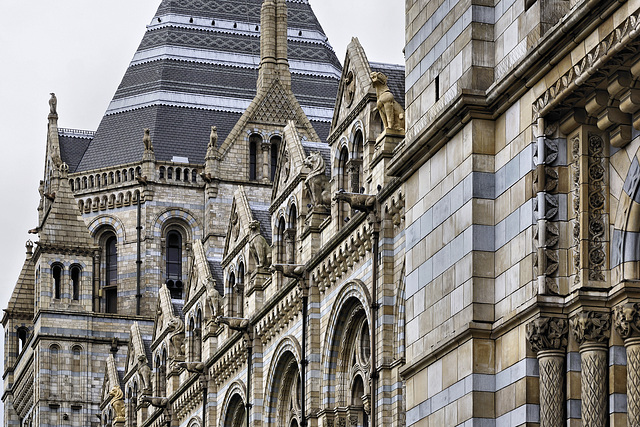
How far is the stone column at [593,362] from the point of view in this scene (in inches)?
937

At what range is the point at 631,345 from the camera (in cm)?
2364

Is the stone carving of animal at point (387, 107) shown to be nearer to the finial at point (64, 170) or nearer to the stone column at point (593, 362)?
the stone column at point (593, 362)

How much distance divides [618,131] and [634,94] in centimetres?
72

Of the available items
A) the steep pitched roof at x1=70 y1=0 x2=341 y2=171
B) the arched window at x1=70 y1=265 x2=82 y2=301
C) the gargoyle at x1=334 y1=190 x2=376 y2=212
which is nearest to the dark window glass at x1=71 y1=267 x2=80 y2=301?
the arched window at x1=70 y1=265 x2=82 y2=301

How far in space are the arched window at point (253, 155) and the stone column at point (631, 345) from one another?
7044 cm

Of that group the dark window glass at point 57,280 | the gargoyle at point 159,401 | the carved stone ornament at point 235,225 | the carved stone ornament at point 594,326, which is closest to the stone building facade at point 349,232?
the carved stone ornament at point 594,326

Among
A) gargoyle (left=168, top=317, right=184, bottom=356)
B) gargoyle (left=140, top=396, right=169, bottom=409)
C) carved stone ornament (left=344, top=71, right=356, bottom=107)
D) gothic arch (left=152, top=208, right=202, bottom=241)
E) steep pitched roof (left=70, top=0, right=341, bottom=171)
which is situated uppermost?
steep pitched roof (left=70, top=0, right=341, bottom=171)

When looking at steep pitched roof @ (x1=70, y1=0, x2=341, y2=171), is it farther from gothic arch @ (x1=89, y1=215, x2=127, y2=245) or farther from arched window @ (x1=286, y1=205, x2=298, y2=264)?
arched window @ (x1=286, y1=205, x2=298, y2=264)

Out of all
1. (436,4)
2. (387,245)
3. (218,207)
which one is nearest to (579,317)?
(436,4)

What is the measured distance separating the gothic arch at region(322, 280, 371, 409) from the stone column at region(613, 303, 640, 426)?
25668 millimetres

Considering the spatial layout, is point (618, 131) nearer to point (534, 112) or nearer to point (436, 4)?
point (534, 112)

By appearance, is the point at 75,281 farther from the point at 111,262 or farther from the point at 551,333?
the point at 551,333

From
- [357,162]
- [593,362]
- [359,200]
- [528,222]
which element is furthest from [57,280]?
[593,362]

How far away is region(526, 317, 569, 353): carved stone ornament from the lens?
80.3 feet
